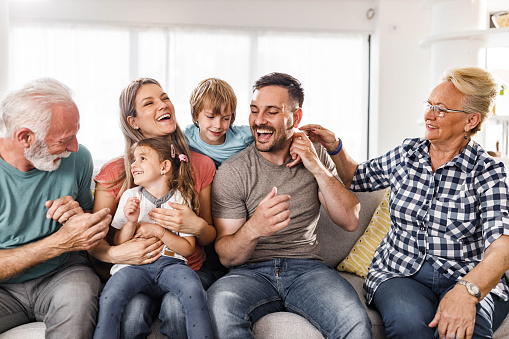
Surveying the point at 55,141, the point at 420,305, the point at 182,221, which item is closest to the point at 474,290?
the point at 420,305

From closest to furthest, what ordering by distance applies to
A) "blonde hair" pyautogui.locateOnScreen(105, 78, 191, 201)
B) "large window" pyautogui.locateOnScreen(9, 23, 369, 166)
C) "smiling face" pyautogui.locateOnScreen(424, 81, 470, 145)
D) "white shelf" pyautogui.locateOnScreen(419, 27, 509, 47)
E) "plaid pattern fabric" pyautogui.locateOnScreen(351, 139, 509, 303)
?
1. "plaid pattern fabric" pyautogui.locateOnScreen(351, 139, 509, 303)
2. "smiling face" pyautogui.locateOnScreen(424, 81, 470, 145)
3. "blonde hair" pyautogui.locateOnScreen(105, 78, 191, 201)
4. "white shelf" pyautogui.locateOnScreen(419, 27, 509, 47)
5. "large window" pyautogui.locateOnScreen(9, 23, 369, 166)

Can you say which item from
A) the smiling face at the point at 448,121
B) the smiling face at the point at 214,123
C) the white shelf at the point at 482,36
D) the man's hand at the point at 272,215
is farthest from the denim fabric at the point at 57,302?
the white shelf at the point at 482,36

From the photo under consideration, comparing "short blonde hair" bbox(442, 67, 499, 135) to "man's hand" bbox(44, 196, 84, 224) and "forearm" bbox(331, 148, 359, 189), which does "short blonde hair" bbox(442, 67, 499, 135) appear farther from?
"man's hand" bbox(44, 196, 84, 224)

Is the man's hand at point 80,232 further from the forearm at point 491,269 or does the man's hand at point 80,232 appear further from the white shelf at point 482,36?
the white shelf at point 482,36

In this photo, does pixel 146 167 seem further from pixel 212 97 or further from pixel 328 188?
pixel 328 188

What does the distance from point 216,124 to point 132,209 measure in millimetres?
643

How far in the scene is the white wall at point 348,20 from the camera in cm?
593

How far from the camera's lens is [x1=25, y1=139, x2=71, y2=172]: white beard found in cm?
187

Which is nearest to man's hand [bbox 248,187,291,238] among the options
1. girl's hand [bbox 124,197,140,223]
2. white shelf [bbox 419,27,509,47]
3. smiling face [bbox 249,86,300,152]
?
smiling face [bbox 249,86,300,152]

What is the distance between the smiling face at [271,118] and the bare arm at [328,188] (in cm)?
7

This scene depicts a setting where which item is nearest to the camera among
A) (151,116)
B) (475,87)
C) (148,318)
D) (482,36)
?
(148,318)

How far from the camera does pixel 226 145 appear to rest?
2.39m

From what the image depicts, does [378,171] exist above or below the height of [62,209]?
above

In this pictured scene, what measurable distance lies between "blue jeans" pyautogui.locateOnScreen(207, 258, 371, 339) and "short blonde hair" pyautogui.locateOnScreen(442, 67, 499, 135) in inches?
35.5
